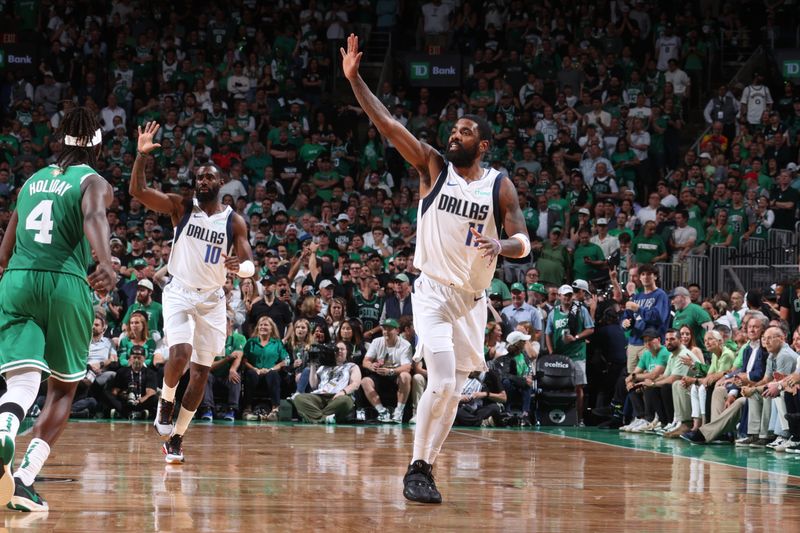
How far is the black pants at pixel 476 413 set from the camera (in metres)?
15.8

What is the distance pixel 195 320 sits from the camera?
9.66m

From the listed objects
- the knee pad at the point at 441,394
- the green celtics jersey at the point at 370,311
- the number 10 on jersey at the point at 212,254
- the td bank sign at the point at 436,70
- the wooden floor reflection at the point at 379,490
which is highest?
the td bank sign at the point at 436,70

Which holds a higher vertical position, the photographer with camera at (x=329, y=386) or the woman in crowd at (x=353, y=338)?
the woman in crowd at (x=353, y=338)

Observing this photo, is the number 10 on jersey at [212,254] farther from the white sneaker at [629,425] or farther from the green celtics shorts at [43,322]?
the white sneaker at [629,425]

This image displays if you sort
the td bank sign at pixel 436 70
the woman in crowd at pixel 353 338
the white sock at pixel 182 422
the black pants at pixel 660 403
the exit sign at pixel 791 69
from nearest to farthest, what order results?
1. the white sock at pixel 182 422
2. the black pants at pixel 660 403
3. the woman in crowd at pixel 353 338
4. the exit sign at pixel 791 69
5. the td bank sign at pixel 436 70

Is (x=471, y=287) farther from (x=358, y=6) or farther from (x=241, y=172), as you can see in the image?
(x=358, y=6)

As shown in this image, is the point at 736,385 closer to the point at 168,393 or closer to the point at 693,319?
the point at 693,319

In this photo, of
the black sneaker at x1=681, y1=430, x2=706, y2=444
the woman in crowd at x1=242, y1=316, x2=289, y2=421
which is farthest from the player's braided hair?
the woman in crowd at x1=242, y1=316, x2=289, y2=421

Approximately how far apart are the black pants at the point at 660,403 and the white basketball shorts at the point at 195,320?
7.37 m

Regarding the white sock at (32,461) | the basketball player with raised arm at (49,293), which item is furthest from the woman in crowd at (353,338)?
the white sock at (32,461)

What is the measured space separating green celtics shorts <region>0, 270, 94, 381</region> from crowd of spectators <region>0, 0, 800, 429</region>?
8.74m

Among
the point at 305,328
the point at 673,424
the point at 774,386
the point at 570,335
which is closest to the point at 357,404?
the point at 305,328

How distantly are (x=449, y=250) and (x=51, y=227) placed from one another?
7.88 feet

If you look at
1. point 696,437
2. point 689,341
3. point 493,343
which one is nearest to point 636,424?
point 689,341
